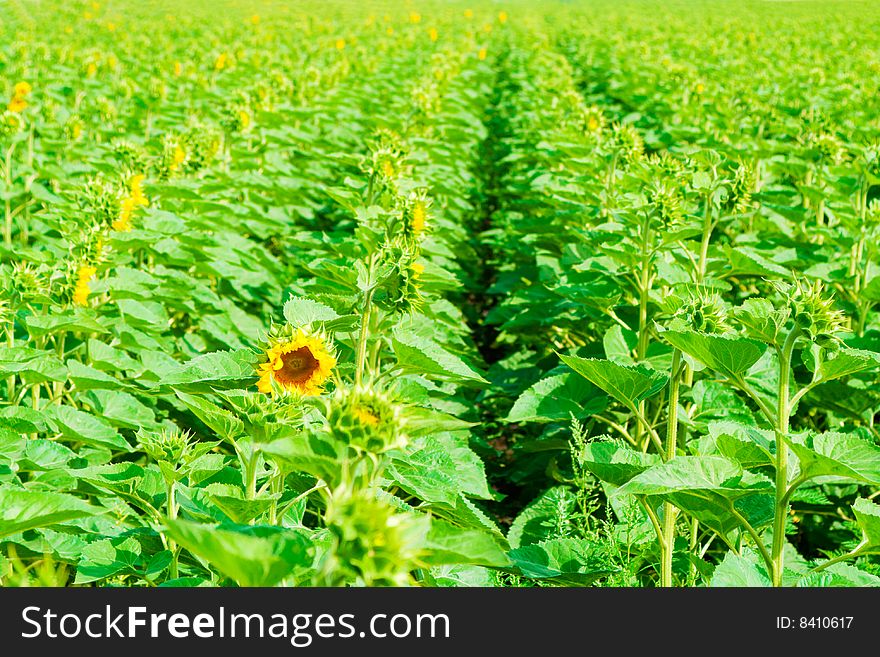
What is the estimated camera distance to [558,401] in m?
2.85

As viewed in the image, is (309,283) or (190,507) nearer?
(190,507)

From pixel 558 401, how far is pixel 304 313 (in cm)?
103

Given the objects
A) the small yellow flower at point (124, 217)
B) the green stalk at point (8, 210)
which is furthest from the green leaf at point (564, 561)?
the green stalk at point (8, 210)

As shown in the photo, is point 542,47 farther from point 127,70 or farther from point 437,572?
point 437,572

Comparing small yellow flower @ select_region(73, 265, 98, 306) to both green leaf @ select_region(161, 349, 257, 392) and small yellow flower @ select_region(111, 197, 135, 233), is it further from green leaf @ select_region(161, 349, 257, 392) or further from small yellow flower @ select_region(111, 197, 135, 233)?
green leaf @ select_region(161, 349, 257, 392)

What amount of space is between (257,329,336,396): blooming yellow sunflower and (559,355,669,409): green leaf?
2.14ft

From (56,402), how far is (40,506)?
5.24 ft

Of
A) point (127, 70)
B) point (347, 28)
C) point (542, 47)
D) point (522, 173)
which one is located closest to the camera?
point (522, 173)

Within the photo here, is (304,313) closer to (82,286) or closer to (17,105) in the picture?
(82,286)

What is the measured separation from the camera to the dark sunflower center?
1.98m

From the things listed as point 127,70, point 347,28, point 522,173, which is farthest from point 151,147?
point 347,28

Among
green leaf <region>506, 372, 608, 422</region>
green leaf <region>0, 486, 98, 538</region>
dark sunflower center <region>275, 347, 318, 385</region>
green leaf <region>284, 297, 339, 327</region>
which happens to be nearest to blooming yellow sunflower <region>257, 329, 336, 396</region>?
dark sunflower center <region>275, 347, 318, 385</region>

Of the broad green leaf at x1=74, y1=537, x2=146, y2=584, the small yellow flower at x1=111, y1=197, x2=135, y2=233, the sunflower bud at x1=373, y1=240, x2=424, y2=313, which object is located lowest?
the broad green leaf at x1=74, y1=537, x2=146, y2=584
